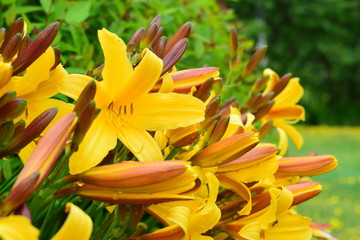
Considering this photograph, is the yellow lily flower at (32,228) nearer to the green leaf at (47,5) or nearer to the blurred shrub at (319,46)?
the green leaf at (47,5)

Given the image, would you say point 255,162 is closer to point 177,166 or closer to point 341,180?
point 177,166

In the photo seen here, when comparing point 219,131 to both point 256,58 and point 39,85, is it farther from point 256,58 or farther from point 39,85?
point 256,58

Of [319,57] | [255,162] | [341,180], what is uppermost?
[255,162]

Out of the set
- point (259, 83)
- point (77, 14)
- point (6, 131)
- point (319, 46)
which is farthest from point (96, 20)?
point (319, 46)

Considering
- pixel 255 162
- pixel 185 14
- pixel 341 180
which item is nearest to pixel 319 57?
pixel 341 180

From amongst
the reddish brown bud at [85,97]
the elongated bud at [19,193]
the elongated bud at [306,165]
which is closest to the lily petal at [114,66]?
the reddish brown bud at [85,97]
